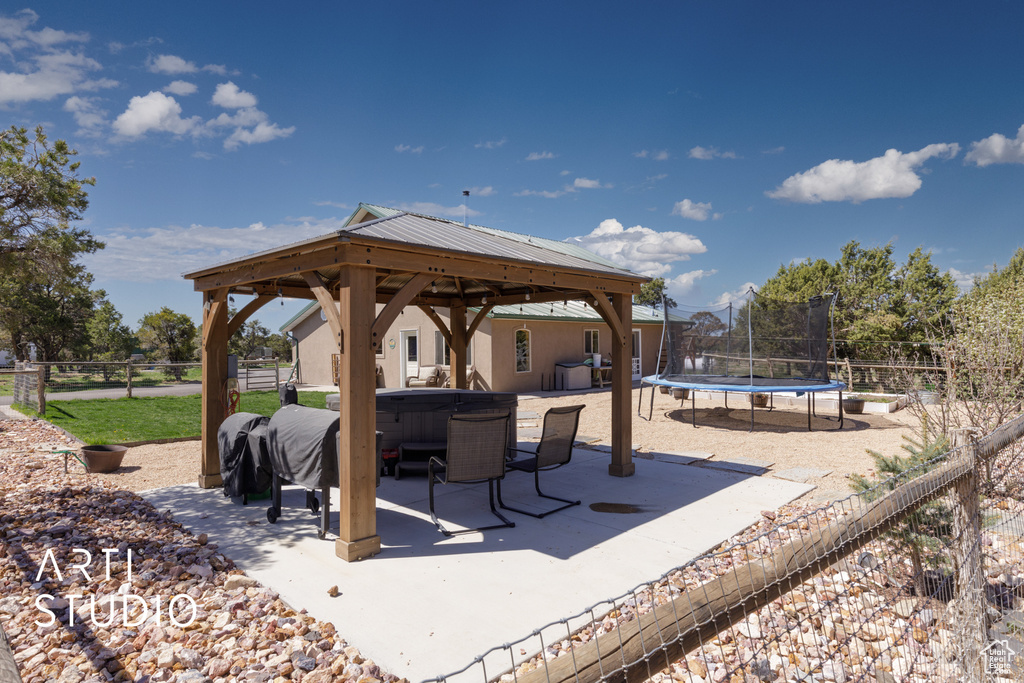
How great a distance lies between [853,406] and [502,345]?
29.9ft

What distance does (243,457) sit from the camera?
17.5ft

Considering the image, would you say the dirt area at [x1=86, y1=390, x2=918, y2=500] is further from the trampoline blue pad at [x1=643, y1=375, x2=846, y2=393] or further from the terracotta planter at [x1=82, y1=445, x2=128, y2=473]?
the trampoline blue pad at [x1=643, y1=375, x2=846, y2=393]

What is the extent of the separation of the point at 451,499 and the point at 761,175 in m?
30.8

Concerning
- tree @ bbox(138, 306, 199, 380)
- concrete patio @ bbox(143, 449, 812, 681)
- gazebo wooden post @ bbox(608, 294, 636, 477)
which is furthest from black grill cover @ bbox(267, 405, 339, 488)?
tree @ bbox(138, 306, 199, 380)

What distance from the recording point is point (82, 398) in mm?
15273

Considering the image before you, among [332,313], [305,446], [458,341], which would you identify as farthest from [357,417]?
[458,341]

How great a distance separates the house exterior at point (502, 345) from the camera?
16.3 meters

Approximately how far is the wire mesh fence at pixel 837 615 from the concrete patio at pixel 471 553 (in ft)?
0.67

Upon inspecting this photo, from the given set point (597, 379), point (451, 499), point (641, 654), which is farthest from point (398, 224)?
point (597, 379)

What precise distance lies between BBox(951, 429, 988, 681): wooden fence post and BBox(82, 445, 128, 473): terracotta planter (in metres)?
8.41

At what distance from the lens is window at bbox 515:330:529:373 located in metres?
17.0

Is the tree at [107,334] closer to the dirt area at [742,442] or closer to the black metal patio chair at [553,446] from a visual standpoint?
the dirt area at [742,442]

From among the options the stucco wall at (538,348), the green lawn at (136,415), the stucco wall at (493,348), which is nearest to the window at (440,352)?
the stucco wall at (493,348)

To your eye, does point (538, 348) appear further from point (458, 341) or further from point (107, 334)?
point (107, 334)
